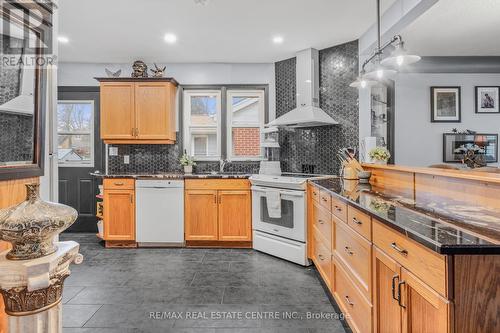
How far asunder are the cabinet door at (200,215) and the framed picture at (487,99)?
409 centimetres

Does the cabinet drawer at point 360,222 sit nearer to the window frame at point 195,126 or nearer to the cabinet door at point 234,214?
the cabinet door at point 234,214

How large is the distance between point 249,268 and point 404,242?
2.16 m

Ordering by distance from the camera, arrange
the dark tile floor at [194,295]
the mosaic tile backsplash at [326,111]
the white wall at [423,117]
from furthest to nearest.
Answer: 1. the white wall at [423,117]
2. the mosaic tile backsplash at [326,111]
3. the dark tile floor at [194,295]

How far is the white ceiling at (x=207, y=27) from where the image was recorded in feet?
9.25

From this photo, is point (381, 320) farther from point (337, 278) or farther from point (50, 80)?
point (50, 80)

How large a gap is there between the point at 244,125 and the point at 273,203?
1602mm

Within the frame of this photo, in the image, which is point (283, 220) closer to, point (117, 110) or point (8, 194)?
point (8, 194)

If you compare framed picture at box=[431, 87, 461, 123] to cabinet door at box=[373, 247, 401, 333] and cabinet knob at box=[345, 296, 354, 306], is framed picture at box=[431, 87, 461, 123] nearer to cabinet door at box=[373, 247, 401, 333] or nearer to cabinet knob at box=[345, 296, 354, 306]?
cabinet knob at box=[345, 296, 354, 306]

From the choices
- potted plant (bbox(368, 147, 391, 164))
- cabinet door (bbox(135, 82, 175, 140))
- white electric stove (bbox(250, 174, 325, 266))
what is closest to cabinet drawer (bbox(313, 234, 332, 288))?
white electric stove (bbox(250, 174, 325, 266))

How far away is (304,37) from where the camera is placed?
11.7ft

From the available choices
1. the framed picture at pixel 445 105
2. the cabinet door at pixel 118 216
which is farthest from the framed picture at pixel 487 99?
the cabinet door at pixel 118 216

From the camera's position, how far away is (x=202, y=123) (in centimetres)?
461

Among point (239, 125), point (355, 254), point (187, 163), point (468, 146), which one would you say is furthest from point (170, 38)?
point (468, 146)

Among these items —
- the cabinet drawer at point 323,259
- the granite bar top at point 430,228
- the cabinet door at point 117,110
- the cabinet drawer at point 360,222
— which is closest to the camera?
the granite bar top at point 430,228
